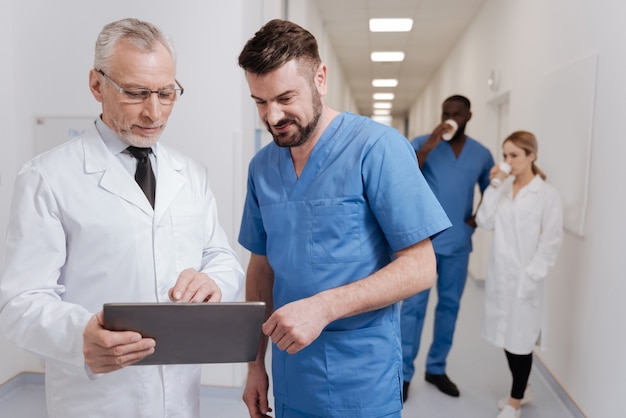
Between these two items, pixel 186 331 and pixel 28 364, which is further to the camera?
pixel 28 364

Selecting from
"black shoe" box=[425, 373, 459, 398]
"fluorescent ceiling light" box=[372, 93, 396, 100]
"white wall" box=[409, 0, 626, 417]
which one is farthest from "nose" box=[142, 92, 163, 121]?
"fluorescent ceiling light" box=[372, 93, 396, 100]

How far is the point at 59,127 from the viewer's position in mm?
2701

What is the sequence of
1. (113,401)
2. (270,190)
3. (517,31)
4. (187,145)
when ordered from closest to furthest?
(113,401) → (270,190) → (187,145) → (517,31)

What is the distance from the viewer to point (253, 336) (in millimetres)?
1008

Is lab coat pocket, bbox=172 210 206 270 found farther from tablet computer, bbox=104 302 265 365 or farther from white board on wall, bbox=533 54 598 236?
white board on wall, bbox=533 54 598 236

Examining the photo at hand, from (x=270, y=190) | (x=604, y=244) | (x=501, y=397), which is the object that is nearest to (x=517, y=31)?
(x=604, y=244)

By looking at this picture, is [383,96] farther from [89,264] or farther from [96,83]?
[89,264]

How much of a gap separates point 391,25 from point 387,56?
1883 mm

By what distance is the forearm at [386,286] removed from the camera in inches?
42.7

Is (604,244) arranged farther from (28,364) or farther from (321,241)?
(28,364)

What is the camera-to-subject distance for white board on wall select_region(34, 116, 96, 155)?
2701 millimetres

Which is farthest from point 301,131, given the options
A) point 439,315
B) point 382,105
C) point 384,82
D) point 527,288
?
point 382,105

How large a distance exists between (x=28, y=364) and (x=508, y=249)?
8.09 ft

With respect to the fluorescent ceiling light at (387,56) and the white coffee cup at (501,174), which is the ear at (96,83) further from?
the fluorescent ceiling light at (387,56)
